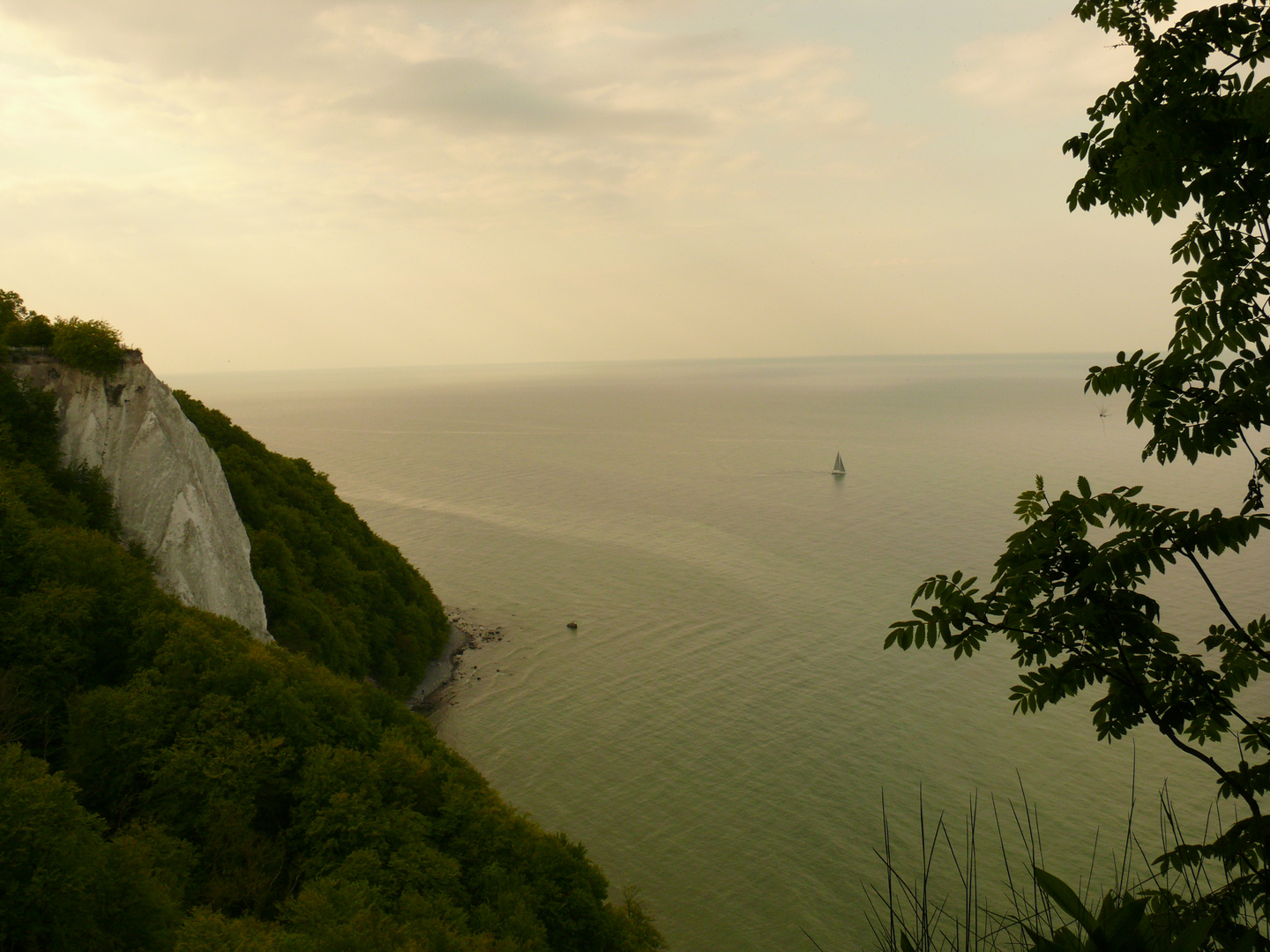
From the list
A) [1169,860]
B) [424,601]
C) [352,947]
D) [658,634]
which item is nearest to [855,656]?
[658,634]

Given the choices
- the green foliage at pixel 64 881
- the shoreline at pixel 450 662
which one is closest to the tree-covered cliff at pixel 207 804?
the green foliage at pixel 64 881

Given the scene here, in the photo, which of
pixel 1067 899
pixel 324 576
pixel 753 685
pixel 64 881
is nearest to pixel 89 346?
pixel 324 576

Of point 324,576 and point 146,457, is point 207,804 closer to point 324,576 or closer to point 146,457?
point 146,457

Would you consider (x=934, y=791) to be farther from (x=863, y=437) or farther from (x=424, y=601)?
(x=863, y=437)

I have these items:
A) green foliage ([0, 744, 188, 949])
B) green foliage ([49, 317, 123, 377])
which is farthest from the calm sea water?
green foliage ([49, 317, 123, 377])

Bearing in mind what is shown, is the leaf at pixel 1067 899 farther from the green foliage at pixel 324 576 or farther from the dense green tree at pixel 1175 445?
the green foliage at pixel 324 576

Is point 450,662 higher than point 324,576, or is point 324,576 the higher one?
point 324,576
